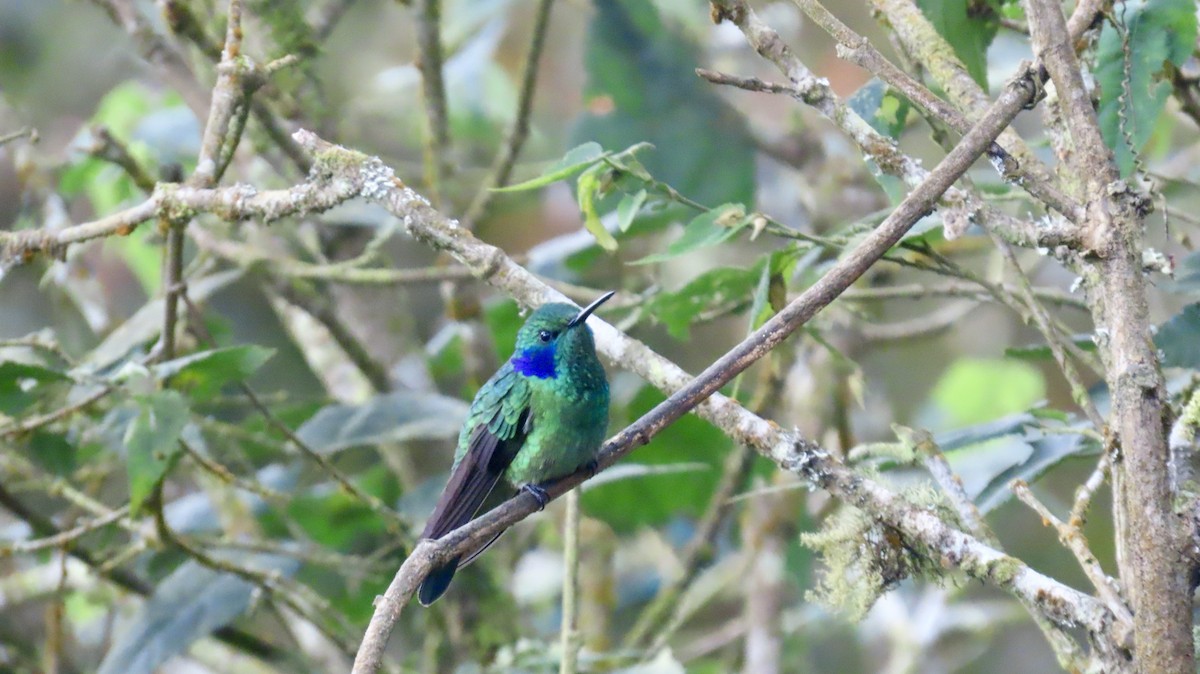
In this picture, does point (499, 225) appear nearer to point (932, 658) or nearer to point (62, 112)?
point (62, 112)

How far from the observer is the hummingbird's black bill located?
190cm

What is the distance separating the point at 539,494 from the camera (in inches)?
75.9

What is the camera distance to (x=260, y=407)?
2.51m

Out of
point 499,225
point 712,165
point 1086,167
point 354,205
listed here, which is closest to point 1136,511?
point 1086,167

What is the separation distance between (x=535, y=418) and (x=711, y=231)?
2.04 feet

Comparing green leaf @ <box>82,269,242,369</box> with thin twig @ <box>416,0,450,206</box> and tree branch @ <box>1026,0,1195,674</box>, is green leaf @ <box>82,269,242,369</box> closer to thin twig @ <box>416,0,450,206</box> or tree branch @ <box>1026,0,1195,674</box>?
thin twig @ <box>416,0,450,206</box>

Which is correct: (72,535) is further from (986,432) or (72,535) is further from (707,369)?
(986,432)

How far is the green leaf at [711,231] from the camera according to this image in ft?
5.67

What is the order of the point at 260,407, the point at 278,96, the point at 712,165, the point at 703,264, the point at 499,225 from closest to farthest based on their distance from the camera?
1. the point at 260,407
2. the point at 278,96
3. the point at 712,165
4. the point at 703,264
5. the point at 499,225

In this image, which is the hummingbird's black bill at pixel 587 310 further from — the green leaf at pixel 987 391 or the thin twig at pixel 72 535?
the green leaf at pixel 987 391

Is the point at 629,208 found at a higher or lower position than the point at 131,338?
lower

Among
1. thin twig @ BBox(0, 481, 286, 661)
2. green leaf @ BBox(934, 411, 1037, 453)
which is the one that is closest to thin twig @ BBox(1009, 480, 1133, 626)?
green leaf @ BBox(934, 411, 1037, 453)

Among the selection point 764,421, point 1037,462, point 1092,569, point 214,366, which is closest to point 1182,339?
point 1037,462

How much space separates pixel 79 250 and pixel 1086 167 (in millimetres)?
2941
